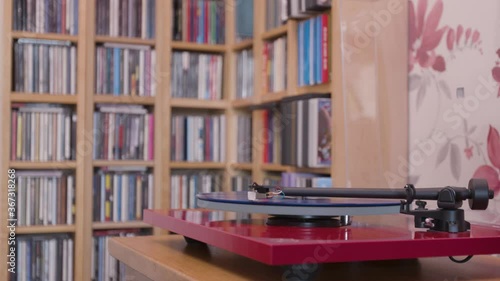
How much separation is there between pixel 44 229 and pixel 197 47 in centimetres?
96

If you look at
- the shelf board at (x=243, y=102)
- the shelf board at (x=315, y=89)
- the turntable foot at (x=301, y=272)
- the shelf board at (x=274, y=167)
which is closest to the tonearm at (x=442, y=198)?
the turntable foot at (x=301, y=272)

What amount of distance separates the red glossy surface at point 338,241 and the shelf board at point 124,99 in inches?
69.0

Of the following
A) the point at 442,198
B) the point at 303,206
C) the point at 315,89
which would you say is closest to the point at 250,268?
the point at 303,206

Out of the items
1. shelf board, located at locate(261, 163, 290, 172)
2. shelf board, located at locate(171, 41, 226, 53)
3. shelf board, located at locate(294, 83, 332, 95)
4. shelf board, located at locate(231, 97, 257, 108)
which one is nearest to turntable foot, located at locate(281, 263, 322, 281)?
shelf board, located at locate(294, 83, 332, 95)

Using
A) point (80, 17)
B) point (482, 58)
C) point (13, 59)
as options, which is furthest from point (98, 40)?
point (482, 58)

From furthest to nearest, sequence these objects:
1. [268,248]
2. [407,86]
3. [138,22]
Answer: [138,22], [407,86], [268,248]

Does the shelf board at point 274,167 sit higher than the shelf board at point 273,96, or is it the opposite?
the shelf board at point 273,96

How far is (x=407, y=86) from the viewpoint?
1.92m

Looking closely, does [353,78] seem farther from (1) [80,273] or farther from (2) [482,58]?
(1) [80,273]

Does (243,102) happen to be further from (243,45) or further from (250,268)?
(250,268)

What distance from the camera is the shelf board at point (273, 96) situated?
2396 millimetres

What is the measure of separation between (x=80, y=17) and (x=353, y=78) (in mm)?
1204

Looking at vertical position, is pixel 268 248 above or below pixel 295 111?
below

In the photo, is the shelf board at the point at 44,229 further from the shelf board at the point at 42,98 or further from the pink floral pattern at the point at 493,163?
the pink floral pattern at the point at 493,163
